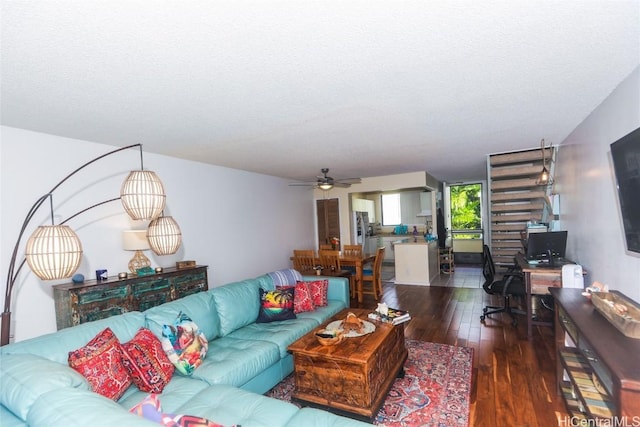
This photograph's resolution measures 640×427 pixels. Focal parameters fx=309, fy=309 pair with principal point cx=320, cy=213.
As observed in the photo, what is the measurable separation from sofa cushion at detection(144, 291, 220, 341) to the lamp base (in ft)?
4.19

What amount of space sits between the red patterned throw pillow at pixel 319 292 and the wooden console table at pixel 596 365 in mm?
2252

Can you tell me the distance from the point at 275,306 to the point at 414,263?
4.19m

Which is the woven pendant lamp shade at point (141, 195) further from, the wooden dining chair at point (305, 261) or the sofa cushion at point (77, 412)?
the wooden dining chair at point (305, 261)

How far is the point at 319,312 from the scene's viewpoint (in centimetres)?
349

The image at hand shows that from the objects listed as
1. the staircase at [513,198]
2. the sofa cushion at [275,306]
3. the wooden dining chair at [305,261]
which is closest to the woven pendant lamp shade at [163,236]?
the sofa cushion at [275,306]

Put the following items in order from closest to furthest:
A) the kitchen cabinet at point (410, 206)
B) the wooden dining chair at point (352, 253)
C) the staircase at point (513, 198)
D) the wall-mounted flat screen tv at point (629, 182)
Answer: the wall-mounted flat screen tv at point (629, 182) < the staircase at point (513, 198) < the wooden dining chair at point (352, 253) < the kitchen cabinet at point (410, 206)

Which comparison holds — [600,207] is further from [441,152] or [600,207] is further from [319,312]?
[319,312]

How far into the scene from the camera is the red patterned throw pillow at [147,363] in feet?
6.32

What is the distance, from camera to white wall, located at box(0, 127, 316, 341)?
9.60ft

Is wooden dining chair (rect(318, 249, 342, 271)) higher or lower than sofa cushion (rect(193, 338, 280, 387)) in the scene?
higher

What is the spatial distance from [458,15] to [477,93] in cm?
113

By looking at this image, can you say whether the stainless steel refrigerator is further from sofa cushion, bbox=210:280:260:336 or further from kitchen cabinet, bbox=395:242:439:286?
sofa cushion, bbox=210:280:260:336

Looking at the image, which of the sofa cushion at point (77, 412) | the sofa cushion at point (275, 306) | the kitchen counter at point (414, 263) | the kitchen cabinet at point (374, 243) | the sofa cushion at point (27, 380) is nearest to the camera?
the sofa cushion at point (77, 412)

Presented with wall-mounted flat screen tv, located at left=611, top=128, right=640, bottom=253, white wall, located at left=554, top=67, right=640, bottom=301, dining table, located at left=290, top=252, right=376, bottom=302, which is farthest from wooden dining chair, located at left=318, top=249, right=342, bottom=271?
wall-mounted flat screen tv, located at left=611, top=128, right=640, bottom=253
